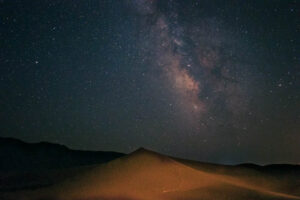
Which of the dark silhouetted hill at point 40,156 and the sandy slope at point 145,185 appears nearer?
the sandy slope at point 145,185

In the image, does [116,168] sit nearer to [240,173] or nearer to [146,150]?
[146,150]

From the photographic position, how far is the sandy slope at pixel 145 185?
1780 centimetres

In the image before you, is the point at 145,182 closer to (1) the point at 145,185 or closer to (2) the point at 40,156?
(1) the point at 145,185

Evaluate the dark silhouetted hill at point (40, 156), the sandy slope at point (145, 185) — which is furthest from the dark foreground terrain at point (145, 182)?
the dark silhouetted hill at point (40, 156)

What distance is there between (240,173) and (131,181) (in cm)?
1305

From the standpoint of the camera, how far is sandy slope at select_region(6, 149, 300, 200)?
701 inches

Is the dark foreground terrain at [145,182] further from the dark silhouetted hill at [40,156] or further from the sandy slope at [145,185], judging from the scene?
the dark silhouetted hill at [40,156]

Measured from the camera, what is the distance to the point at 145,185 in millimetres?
20266

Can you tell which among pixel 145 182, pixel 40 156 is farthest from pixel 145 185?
pixel 40 156

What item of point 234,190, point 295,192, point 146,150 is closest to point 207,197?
point 234,190

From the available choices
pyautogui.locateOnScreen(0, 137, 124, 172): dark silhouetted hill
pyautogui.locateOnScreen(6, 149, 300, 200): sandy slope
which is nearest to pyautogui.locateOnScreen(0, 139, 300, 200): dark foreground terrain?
pyautogui.locateOnScreen(6, 149, 300, 200): sandy slope

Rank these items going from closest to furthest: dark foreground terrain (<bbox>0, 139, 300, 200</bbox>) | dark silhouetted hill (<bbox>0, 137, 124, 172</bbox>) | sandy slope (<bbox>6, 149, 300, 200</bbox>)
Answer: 1. sandy slope (<bbox>6, 149, 300, 200</bbox>)
2. dark foreground terrain (<bbox>0, 139, 300, 200</bbox>)
3. dark silhouetted hill (<bbox>0, 137, 124, 172</bbox>)

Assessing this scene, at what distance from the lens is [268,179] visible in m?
29.0

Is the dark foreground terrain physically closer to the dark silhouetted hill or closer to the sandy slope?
the sandy slope
